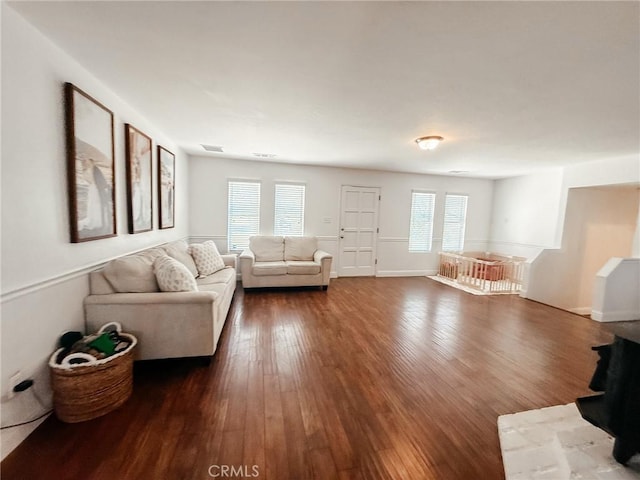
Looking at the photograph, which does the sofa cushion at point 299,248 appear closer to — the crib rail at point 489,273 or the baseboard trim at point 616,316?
the crib rail at point 489,273

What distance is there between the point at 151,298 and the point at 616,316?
20.2 ft

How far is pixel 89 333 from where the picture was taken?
6.66 ft

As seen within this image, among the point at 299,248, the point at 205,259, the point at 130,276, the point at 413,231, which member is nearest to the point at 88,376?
the point at 130,276

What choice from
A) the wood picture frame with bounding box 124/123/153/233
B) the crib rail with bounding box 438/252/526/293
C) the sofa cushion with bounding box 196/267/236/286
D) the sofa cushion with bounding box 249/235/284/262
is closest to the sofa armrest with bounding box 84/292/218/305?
the wood picture frame with bounding box 124/123/153/233

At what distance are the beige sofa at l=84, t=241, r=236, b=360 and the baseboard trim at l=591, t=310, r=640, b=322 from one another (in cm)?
533

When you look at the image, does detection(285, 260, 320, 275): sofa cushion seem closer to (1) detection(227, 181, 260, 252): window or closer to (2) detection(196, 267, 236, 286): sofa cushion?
(2) detection(196, 267, 236, 286): sofa cushion

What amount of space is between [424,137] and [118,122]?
130 inches

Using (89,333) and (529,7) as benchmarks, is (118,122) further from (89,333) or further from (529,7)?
(529,7)

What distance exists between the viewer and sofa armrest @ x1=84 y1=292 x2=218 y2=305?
6.67 feet

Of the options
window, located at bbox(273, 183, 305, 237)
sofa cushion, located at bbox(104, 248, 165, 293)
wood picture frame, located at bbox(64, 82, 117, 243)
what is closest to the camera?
wood picture frame, located at bbox(64, 82, 117, 243)

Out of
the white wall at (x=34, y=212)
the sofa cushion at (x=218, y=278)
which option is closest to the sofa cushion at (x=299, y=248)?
the sofa cushion at (x=218, y=278)

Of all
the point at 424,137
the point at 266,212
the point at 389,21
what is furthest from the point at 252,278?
the point at 389,21

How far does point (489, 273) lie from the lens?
18.0 feet

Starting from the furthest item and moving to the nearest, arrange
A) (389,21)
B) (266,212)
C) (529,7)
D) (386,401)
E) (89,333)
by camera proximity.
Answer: (266,212)
(89,333)
(386,401)
(389,21)
(529,7)
